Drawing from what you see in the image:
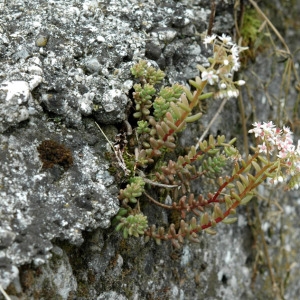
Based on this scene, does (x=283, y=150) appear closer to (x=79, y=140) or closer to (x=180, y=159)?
(x=180, y=159)

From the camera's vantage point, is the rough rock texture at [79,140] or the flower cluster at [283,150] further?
the flower cluster at [283,150]

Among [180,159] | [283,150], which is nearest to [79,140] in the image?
[180,159]

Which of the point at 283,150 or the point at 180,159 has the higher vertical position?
the point at 283,150

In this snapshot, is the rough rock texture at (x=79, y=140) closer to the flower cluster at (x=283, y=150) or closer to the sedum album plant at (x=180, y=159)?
the sedum album plant at (x=180, y=159)

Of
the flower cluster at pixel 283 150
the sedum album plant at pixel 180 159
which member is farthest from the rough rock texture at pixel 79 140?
the flower cluster at pixel 283 150

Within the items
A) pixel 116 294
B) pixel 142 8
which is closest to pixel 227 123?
pixel 142 8

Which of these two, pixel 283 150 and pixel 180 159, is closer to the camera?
pixel 283 150

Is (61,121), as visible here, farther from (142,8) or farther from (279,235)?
(279,235)
